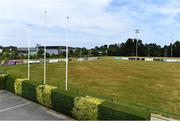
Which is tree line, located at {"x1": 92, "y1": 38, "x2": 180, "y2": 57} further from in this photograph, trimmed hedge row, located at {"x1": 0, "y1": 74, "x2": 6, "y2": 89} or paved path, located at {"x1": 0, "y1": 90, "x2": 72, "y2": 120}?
paved path, located at {"x1": 0, "y1": 90, "x2": 72, "y2": 120}

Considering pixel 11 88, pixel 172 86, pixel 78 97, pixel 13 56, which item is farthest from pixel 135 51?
pixel 78 97

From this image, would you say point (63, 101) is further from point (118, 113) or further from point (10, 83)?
point (10, 83)

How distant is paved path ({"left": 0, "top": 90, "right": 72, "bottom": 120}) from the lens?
20609 millimetres

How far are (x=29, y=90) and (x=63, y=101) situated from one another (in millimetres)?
6310

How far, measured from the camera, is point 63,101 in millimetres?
21297

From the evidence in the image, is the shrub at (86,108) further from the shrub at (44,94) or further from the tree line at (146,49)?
the tree line at (146,49)

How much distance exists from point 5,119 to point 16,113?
1.80m

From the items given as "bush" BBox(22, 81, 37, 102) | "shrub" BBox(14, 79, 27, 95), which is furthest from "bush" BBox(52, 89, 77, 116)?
"shrub" BBox(14, 79, 27, 95)

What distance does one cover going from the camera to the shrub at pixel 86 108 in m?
18.1

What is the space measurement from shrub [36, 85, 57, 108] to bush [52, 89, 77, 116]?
753mm

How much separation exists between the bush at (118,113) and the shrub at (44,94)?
693cm

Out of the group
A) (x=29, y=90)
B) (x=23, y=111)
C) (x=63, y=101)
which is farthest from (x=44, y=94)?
(x=63, y=101)

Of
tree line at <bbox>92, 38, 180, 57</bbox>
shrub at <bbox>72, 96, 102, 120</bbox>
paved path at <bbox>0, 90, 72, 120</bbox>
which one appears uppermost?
tree line at <bbox>92, 38, 180, 57</bbox>

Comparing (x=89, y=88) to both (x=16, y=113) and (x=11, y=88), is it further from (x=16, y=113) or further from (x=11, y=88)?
(x=16, y=113)
